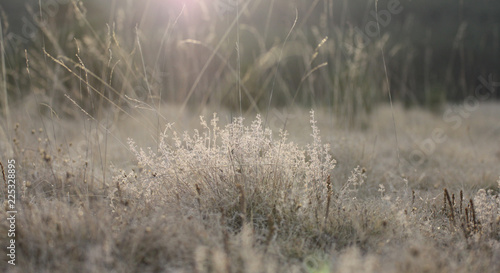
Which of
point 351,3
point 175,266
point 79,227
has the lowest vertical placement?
point 175,266

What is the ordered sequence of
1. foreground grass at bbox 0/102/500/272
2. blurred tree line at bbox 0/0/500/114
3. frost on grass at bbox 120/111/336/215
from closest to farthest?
foreground grass at bbox 0/102/500/272 < frost on grass at bbox 120/111/336/215 < blurred tree line at bbox 0/0/500/114

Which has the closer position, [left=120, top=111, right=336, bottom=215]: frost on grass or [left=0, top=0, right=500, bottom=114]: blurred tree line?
[left=120, top=111, right=336, bottom=215]: frost on grass

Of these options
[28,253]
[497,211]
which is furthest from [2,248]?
[497,211]

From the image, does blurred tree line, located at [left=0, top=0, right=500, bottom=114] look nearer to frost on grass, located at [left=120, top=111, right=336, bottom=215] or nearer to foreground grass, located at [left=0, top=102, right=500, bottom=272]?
frost on grass, located at [left=120, top=111, right=336, bottom=215]

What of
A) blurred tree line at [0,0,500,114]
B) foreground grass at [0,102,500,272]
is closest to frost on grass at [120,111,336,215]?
foreground grass at [0,102,500,272]

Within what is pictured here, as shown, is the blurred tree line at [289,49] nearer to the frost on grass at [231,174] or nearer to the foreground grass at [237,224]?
the frost on grass at [231,174]

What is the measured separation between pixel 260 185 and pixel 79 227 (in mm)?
842

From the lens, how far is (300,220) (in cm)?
190

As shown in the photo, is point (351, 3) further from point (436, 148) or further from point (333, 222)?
point (333, 222)

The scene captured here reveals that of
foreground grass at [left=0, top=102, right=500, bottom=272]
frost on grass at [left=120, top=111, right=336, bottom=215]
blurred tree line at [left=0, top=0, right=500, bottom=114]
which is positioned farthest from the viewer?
blurred tree line at [left=0, top=0, right=500, bottom=114]

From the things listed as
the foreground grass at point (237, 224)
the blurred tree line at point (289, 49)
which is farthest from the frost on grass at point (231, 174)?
the blurred tree line at point (289, 49)

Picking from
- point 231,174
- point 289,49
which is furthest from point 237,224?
point 289,49

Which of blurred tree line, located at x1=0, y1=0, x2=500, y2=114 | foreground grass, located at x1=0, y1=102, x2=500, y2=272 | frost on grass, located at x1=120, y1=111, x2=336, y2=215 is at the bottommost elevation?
foreground grass, located at x1=0, y1=102, x2=500, y2=272

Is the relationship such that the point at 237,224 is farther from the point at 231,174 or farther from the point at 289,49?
the point at 289,49
